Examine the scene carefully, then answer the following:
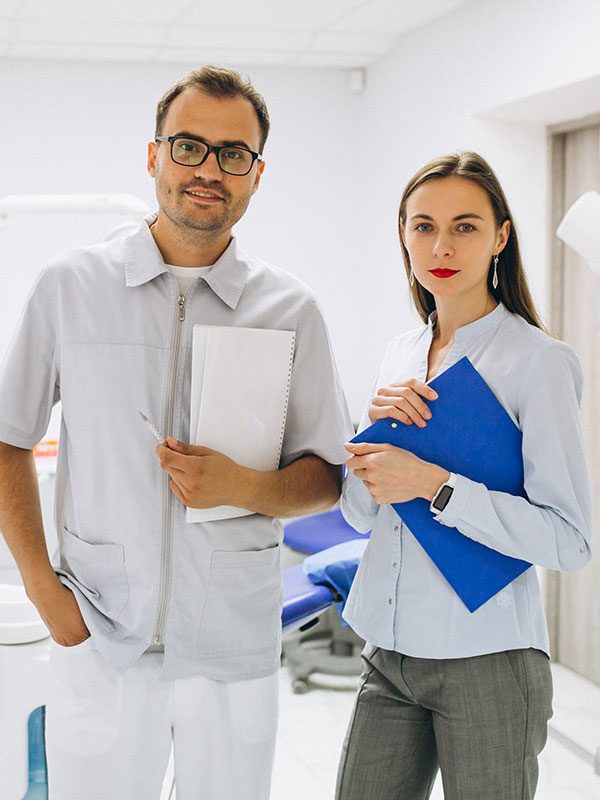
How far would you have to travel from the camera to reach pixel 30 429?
1.66 meters

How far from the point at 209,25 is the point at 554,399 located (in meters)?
2.83

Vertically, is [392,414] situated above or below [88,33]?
below

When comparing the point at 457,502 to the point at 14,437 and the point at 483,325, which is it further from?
the point at 14,437

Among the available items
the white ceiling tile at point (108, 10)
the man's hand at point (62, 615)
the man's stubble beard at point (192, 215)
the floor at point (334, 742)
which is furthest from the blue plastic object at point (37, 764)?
the white ceiling tile at point (108, 10)

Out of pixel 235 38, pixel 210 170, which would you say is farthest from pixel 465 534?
pixel 235 38

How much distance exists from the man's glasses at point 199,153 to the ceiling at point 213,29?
6.98 feet

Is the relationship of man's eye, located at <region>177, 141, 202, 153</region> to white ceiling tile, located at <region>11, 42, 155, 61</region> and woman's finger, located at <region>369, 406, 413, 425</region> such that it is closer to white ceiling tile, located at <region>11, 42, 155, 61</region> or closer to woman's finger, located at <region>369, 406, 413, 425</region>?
woman's finger, located at <region>369, 406, 413, 425</region>

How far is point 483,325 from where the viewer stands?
1.64 metres

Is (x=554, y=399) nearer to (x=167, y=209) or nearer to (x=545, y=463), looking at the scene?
(x=545, y=463)

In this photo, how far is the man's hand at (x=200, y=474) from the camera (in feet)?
5.05

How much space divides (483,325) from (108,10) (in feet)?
8.37

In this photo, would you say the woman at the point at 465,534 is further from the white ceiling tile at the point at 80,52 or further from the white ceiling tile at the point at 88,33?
the white ceiling tile at the point at 80,52

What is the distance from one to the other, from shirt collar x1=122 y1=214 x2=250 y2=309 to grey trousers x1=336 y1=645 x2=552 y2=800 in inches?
27.1

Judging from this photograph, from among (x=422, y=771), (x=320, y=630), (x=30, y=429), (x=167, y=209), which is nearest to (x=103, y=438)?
(x=30, y=429)
